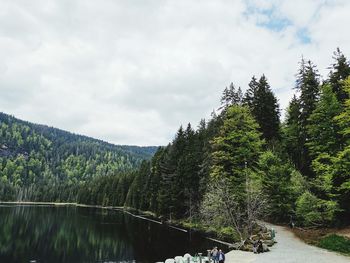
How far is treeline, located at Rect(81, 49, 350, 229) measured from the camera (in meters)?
41.4

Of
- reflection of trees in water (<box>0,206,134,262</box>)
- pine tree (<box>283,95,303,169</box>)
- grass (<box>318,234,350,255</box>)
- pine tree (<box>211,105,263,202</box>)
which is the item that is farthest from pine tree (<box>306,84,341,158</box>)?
reflection of trees in water (<box>0,206,134,262</box>)

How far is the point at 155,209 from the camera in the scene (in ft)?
313

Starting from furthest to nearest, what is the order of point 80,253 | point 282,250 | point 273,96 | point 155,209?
point 155,209 < point 273,96 < point 80,253 < point 282,250

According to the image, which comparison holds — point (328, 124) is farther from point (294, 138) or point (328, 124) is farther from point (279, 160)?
point (294, 138)

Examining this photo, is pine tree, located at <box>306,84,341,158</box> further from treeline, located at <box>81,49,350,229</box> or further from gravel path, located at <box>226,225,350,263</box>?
gravel path, located at <box>226,225,350,263</box>

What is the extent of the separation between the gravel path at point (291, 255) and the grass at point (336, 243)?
2.86 ft

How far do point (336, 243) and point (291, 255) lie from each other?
592 centimetres

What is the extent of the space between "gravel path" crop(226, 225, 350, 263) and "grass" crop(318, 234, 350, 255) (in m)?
0.87

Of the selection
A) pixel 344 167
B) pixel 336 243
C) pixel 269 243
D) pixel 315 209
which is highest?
pixel 344 167

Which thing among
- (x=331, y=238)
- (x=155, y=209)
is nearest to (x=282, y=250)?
(x=331, y=238)

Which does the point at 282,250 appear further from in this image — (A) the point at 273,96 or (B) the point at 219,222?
(A) the point at 273,96

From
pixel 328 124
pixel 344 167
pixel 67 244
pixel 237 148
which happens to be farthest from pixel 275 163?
pixel 67 244

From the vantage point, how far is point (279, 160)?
51.8 m

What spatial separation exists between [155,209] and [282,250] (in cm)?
6488
